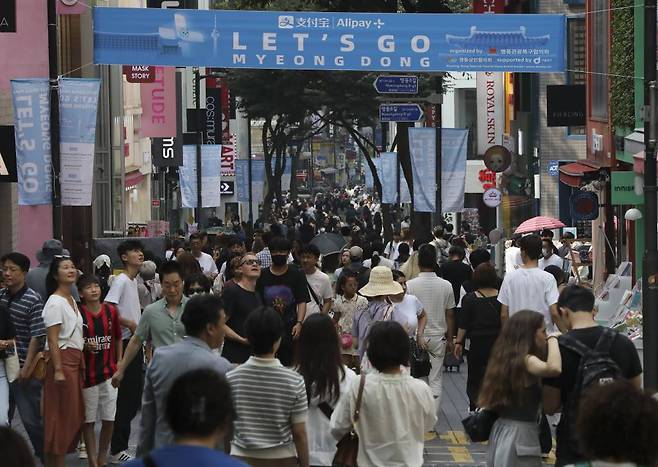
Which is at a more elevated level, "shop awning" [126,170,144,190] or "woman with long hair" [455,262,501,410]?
"shop awning" [126,170,144,190]

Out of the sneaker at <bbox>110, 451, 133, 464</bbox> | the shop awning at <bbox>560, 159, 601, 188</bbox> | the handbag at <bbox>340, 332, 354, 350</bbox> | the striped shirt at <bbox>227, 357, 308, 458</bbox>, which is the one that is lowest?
the sneaker at <bbox>110, 451, 133, 464</bbox>

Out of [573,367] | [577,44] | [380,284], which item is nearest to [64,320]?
[380,284]

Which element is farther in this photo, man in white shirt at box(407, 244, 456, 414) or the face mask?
man in white shirt at box(407, 244, 456, 414)

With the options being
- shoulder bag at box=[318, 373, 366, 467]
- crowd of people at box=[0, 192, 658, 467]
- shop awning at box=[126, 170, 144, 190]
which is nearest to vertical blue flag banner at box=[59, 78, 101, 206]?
crowd of people at box=[0, 192, 658, 467]

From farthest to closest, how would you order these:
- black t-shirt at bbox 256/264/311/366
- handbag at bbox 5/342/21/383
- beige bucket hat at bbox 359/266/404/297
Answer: beige bucket hat at bbox 359/266/404/297
black t-shirt at bbox 256/264/311/366
handbag at bbox 5/342/21/383

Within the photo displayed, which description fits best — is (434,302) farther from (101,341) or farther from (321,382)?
(321,382)

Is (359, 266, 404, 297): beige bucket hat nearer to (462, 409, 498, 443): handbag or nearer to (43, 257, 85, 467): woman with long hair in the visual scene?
(43, 257, 85, 467): woman with long hair

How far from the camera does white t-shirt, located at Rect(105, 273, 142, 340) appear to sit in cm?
1377

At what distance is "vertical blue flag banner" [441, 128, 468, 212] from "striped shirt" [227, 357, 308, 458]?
2173 centimetres

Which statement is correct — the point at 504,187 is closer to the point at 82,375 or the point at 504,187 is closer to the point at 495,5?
the point at 495,5

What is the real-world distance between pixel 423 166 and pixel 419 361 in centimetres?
1611

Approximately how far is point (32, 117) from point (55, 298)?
808 cm

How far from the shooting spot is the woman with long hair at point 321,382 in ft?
28.6

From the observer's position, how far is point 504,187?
2062 inches
